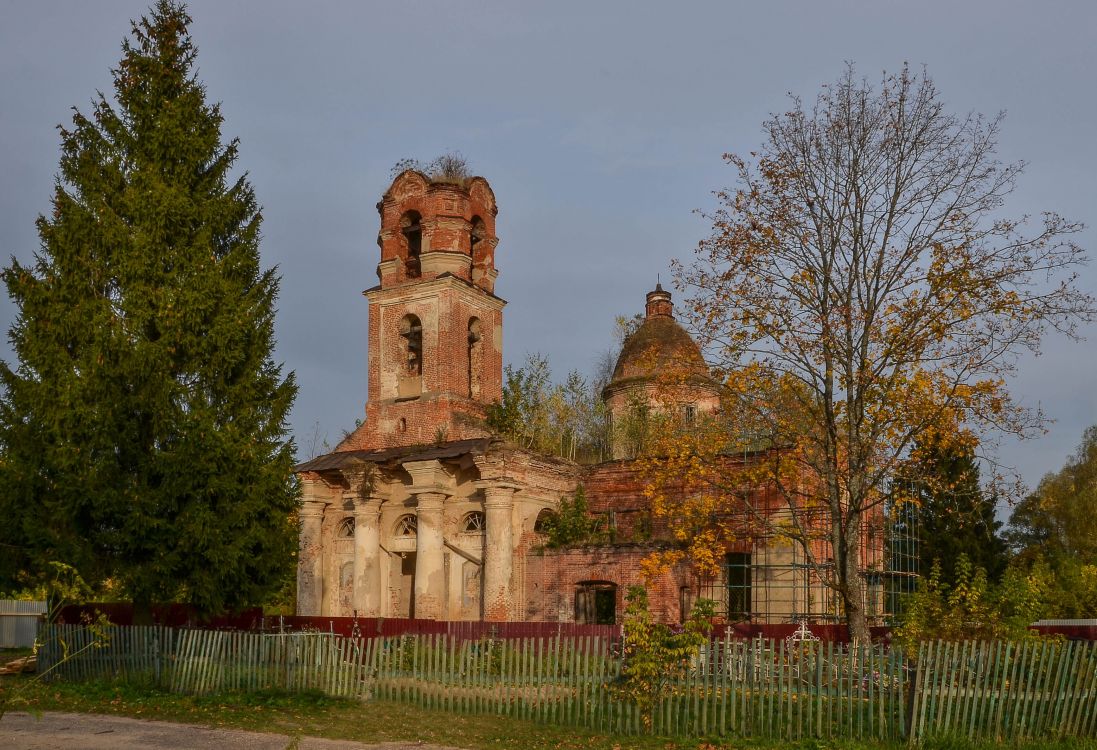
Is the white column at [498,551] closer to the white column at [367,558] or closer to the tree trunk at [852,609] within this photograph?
the white column at [367,558]

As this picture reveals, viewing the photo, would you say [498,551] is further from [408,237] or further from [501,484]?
[408,237]

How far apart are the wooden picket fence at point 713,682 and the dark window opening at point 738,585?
8420 mm

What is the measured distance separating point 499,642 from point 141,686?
587 centimetres

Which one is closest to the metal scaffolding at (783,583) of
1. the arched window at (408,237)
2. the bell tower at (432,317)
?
the bell tower at (432,317)

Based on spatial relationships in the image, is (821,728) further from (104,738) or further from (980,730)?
(104,738)

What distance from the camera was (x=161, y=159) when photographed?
18828 mm

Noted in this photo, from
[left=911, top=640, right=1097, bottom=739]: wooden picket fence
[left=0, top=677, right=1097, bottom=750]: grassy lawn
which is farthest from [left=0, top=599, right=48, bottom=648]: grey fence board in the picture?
[left=911, top=640, right=1097, bottom=739]: wooden picket fence

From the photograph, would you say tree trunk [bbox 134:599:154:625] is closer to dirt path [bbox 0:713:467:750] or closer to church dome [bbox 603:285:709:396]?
dirt path [bbox 0:713:467:750]

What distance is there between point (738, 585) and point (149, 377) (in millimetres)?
13554

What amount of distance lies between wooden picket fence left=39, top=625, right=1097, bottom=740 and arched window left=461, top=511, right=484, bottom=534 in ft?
28.1

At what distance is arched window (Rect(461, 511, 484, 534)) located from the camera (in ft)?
80.2

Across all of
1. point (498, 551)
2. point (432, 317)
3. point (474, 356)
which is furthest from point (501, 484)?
point (432, 317)

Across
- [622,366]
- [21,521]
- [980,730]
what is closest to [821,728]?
[980,730]

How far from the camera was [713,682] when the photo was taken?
483 inches
